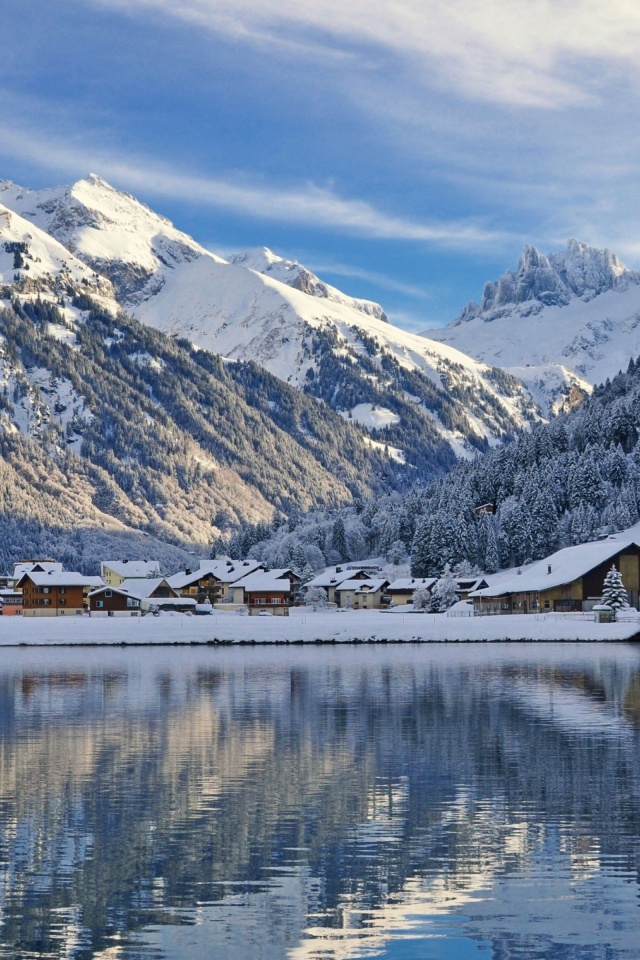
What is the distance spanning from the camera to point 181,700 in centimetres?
5906

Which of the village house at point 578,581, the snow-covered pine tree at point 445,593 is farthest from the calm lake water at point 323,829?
the snow-covered pine tree at point 445,593

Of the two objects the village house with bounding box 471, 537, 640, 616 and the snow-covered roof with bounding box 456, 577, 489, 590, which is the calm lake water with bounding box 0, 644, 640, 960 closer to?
the village house with bounding box 471, 537, 640, 616

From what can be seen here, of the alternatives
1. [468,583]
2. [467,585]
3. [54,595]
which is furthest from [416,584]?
[54,595]

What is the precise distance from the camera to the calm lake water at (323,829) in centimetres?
2122

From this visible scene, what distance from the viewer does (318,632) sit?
430 feet

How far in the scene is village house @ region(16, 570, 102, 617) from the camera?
602 ft

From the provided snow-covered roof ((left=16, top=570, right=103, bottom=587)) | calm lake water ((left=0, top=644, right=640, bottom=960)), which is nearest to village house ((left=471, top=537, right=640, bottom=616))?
snow-covered roof ((left=16, top=570, right=103, bottom=587))

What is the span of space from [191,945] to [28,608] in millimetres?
169862

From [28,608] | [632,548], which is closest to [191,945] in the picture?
[632,548]

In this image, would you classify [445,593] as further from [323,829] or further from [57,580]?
[323,829]

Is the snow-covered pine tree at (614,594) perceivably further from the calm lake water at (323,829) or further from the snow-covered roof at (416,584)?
the calm lake water at (323,829)

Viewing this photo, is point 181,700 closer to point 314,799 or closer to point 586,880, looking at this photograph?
point 314,799

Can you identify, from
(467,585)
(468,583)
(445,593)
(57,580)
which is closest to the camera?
(445,593)

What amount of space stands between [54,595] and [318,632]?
65120mm
